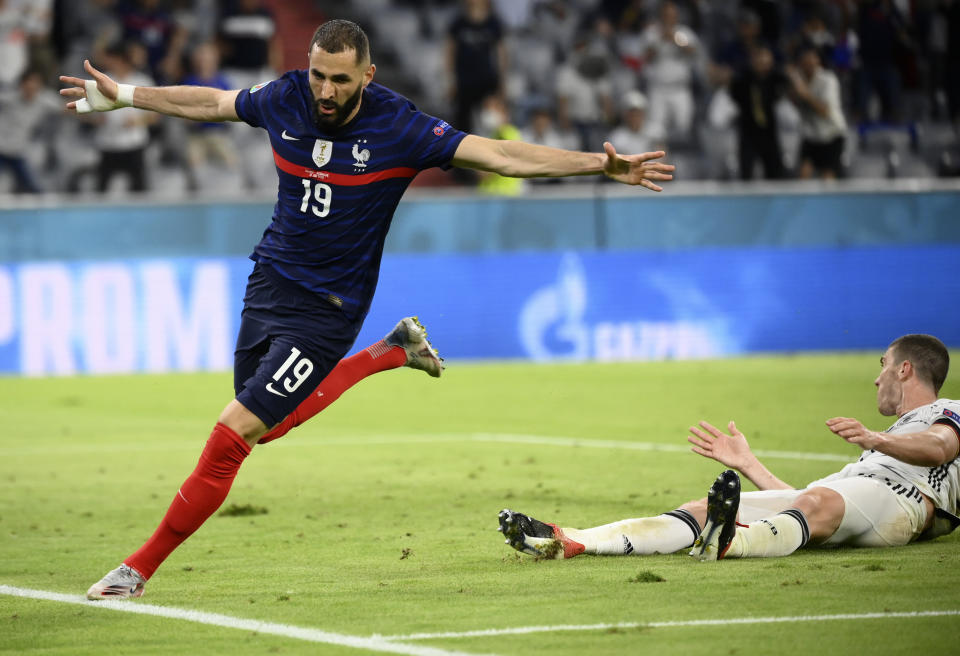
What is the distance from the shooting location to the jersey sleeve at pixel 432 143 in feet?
22.7

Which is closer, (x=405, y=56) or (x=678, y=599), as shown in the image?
(x=678, y=599)

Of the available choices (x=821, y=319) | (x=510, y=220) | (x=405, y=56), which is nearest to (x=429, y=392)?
(x=510, y=220)

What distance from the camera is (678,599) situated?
609cm

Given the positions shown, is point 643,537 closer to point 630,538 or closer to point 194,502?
point 630,538

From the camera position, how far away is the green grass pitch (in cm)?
569

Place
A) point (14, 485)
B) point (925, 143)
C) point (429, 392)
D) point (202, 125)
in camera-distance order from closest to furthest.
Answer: point (14, 485)
point (429, 392)
point (202, 125)
point (925, 143)

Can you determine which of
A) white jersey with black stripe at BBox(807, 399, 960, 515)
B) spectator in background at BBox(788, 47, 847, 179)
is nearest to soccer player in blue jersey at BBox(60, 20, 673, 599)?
white jersey with black stripe at BBox(807, 399, 960, 515)

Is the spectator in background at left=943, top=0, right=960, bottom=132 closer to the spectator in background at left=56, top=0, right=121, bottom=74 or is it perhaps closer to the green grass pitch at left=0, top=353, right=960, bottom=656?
the green grass pitch at left=0, top=353, right=960, bottom=656

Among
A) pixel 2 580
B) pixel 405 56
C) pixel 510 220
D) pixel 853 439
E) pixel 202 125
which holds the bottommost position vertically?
pixel 2 580

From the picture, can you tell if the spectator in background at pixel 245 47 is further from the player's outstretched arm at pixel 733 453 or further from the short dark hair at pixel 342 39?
the player's outstretched arm at pixel 733 453

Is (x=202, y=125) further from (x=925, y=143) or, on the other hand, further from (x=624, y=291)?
(x=925, y=143)

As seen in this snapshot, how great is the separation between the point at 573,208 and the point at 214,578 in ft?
42.7

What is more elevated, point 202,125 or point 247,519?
point 202,125

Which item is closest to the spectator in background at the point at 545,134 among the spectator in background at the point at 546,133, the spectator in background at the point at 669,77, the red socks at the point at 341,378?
the spectator in background at the point at 546,133
